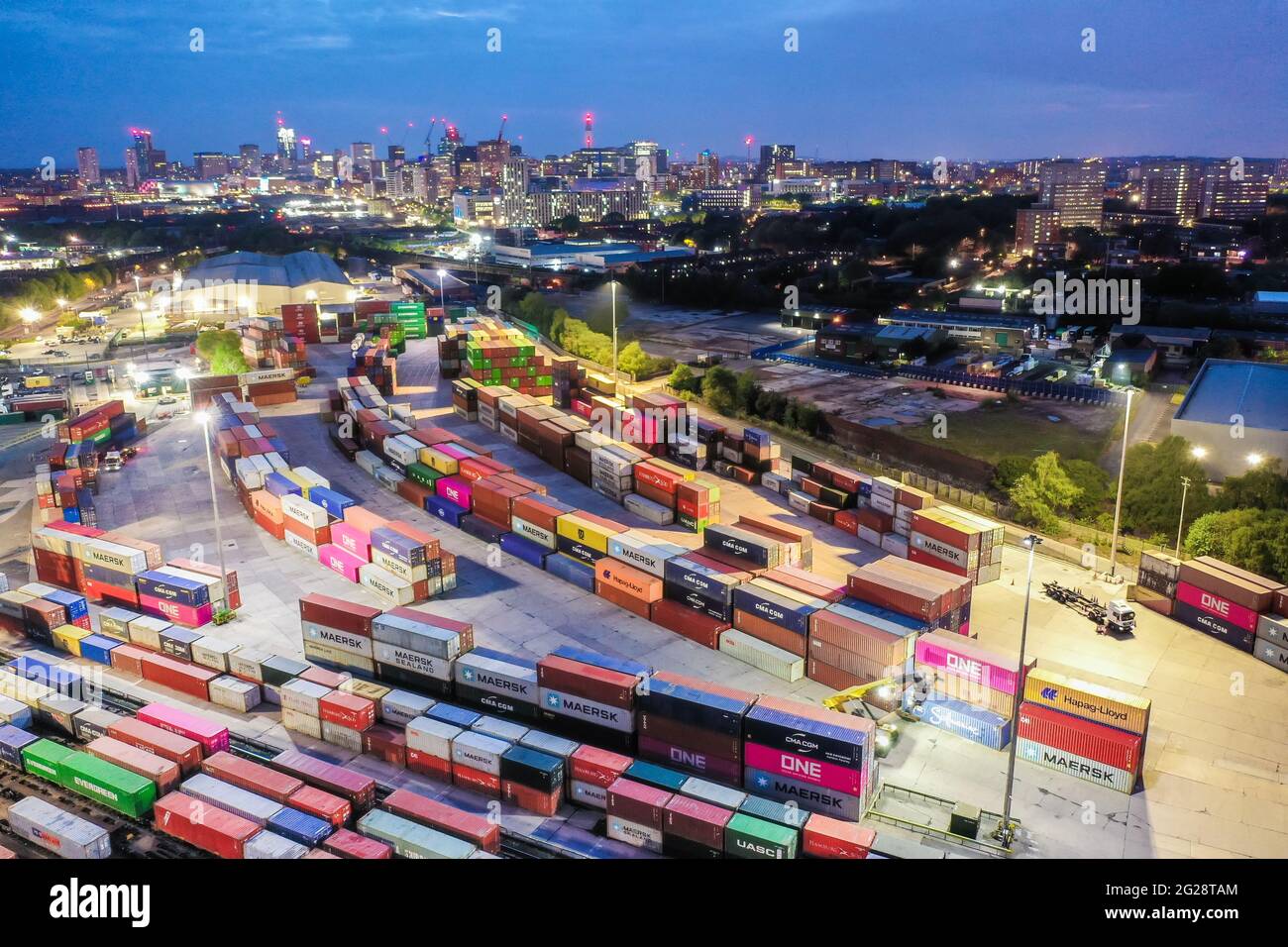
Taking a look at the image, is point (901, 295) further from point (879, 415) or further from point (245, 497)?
point (245, 497)

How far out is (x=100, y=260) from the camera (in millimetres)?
126375

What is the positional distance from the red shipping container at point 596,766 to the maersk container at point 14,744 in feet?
40.2

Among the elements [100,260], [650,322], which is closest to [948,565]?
[650,322]

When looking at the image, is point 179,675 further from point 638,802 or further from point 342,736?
point 638,802

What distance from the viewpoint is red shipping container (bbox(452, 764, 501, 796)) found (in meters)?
18.2

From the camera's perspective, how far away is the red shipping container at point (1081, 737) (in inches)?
714

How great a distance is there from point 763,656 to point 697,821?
7.57 metres

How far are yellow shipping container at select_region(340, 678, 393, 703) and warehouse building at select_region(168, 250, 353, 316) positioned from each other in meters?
71.5

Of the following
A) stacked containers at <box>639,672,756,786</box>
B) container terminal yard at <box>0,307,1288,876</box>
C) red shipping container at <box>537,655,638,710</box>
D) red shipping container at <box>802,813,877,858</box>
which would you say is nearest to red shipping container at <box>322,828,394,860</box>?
container terminal yard at <box>0,307,1288,876</box>

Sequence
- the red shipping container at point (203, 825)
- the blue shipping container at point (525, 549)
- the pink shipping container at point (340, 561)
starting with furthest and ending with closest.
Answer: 1. the blue shipping container at point (525, 549)
2. the pink shipping container at point (340, 561)
3. the red shipping container at point (203, 825)

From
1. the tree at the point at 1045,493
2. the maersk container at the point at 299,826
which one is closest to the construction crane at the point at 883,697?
the maersk container at the point at 299,826

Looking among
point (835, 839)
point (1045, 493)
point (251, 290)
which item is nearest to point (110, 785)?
point (835, 839)

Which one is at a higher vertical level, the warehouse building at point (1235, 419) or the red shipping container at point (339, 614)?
the warehouse building at point (1235, 419)

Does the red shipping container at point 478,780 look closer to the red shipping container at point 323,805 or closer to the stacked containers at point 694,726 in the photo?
the red shipping container at point 323,805
